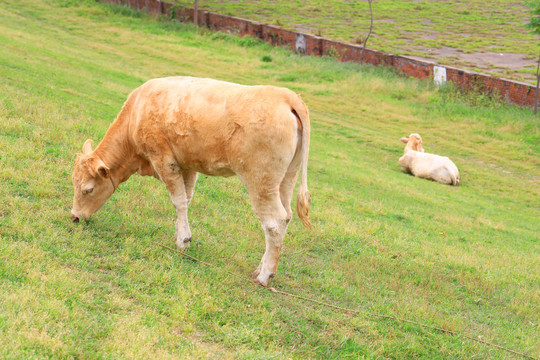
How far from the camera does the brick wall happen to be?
858 inches

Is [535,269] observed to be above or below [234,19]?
below

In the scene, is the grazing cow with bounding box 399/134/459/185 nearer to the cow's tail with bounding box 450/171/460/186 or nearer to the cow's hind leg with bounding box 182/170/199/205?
the cow's tail with bounding box 450/171/460/186

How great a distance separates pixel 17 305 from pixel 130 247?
78.6 inches

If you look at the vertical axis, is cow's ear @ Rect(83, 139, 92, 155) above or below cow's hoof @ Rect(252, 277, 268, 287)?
above

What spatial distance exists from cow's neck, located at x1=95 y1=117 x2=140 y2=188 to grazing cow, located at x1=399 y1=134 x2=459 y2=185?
10.1 meters

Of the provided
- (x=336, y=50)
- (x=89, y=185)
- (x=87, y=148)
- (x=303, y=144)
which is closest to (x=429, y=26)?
(x=336, y=50)

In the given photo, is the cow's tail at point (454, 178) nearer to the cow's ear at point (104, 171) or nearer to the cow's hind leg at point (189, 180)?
the cow's hind leg at point (189, 180)

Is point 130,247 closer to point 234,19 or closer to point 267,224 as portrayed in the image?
point 267,224

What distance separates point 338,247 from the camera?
861 cm

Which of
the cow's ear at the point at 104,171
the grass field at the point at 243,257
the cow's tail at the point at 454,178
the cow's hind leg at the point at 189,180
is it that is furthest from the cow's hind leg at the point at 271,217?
the cow's tail at the point at 454,178

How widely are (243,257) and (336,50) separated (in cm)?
2182

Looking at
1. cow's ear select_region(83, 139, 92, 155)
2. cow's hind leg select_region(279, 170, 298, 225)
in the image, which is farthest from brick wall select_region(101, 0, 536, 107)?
cow's ear select_region(83, 139, 92, 155)

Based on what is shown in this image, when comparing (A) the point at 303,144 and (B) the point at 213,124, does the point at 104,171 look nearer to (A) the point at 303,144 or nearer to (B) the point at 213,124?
(B) the point at 213,124

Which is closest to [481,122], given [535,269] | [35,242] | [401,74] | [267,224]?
[401,74]
